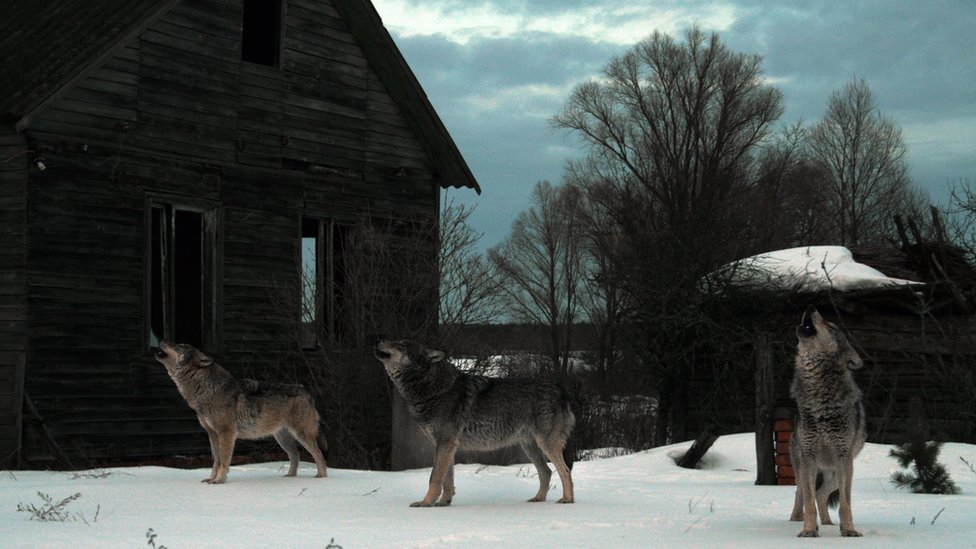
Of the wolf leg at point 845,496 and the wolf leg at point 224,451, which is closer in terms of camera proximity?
the wolf leg at point 845,496

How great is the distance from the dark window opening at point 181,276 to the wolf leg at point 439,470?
27.0ft

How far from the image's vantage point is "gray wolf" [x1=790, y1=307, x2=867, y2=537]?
751 centimetres

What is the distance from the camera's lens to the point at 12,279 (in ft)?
48.7

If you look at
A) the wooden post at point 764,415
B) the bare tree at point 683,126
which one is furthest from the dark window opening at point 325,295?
the bare tree at point 683,126

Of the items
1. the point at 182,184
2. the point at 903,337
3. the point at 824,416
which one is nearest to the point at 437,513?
the point at 824,416

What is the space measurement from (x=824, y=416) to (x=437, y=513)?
3.01 m

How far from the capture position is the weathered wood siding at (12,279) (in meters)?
14.7

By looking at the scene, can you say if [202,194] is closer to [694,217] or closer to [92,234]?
[92,234]

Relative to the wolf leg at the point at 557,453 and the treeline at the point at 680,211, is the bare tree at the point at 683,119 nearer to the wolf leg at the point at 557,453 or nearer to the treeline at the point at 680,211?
the treeline at the point at 680,211

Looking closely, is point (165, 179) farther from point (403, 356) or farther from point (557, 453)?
point (557, 453)

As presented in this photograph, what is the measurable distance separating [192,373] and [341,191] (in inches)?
321

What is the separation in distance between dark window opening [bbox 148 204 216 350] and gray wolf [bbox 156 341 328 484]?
16.9ft

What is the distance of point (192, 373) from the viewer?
11.2 metres

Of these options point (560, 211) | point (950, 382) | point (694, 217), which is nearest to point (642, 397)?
A: point (694, 217)
